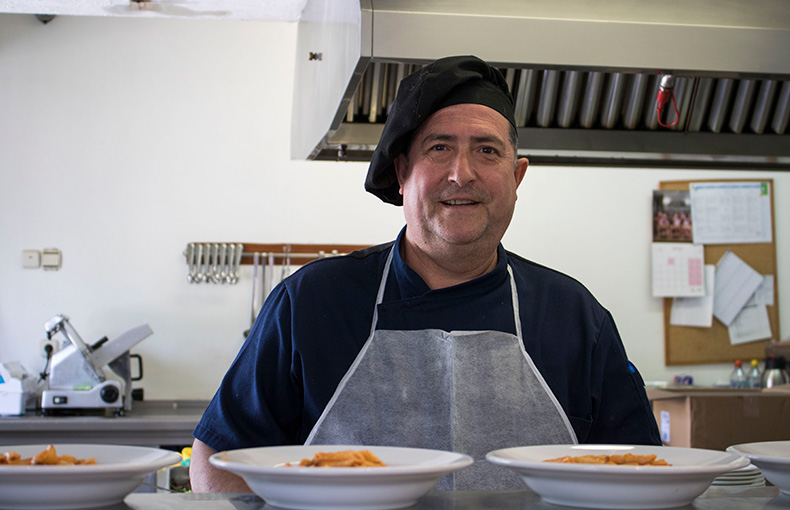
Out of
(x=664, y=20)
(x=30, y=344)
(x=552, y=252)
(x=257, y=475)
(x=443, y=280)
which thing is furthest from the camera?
(x=552, y=252)

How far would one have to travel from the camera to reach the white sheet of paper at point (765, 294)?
407cm

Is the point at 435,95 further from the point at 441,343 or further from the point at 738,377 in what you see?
the point at 738,377

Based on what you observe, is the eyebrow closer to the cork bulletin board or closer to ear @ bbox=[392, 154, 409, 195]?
ear @ bbox=[392, 154, 409, 195]

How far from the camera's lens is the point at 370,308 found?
1445 millimetres

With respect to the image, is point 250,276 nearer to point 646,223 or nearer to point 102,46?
point 102,46

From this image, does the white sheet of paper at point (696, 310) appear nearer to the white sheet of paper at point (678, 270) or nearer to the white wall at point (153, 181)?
the white sheet of paper at point (678, 270)

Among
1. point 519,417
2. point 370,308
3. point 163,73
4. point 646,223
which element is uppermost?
point 163,73

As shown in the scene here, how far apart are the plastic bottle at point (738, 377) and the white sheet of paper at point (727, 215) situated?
0.67 metres

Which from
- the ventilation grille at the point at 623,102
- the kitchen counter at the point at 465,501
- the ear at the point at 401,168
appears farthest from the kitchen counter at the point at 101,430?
the kitchen counter at the point at 465,501

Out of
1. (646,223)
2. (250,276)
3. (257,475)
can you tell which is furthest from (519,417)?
(646,223)

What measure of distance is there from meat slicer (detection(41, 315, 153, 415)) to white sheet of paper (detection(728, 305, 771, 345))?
304 centimetres

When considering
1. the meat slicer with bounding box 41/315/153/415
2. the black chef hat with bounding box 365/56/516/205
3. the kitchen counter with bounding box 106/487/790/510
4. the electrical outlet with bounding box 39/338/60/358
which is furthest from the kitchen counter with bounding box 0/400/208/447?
the kitchen counter with bounding box 106/487/790/510

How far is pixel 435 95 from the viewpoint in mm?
1405

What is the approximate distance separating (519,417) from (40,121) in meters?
3.32
